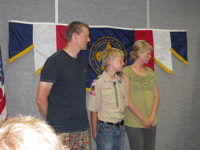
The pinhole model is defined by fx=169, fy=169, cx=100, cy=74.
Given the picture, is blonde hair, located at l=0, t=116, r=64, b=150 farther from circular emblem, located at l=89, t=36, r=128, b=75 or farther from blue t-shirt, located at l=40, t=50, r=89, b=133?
circular emblem, located at l=89, t=36, r=128, b=75

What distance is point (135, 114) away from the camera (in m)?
1.76

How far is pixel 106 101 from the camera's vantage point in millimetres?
1624

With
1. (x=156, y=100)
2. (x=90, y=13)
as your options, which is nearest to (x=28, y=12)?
(x=90, y=13)

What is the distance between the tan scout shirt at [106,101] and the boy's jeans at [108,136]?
0.06 m

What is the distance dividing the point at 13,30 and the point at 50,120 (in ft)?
4.29

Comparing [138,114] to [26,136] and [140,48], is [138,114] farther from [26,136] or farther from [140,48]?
[26,136]

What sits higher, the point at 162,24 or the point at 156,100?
the point at 162,24

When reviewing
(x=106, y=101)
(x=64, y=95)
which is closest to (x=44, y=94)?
(x=64, y=95)

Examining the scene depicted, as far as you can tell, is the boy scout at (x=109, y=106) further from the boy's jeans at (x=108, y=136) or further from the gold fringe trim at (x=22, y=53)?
the gold fringe trim at (x=22, y=53)

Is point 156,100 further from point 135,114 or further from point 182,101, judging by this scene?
point 182,101

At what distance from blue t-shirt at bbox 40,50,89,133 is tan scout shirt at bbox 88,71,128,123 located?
0.22 meters

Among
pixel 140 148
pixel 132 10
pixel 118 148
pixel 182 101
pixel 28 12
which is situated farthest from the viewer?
pixel 182 101

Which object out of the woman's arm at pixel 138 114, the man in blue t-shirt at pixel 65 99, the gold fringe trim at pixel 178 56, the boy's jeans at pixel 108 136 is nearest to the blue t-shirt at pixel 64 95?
the man in blue t-shirt at pixel 65 99

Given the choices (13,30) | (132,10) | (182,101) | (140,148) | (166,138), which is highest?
(132,10)
